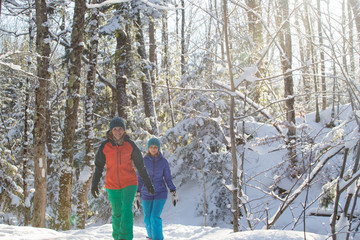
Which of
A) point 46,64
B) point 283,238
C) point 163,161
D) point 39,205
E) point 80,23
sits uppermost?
point 80,23

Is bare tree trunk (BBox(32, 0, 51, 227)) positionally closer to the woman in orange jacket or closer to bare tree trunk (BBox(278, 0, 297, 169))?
the woman in orange jacket

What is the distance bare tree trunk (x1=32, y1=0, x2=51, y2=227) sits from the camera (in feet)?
23.2

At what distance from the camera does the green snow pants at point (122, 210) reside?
4246 mm

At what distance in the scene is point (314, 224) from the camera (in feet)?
27.0

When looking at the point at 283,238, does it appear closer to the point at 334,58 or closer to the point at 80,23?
the point at 334,58

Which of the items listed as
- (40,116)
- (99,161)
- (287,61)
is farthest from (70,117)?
(287,61)

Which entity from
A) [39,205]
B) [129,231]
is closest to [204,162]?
[39,205]

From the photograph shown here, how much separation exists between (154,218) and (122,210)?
673 millimetres

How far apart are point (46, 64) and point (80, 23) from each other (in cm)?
128

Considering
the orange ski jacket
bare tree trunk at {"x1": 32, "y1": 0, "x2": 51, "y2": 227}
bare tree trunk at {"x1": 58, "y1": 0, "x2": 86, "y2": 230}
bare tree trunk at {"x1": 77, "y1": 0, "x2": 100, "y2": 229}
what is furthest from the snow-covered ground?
bare tree trunk at {"x1": 77, "y1": 0, "x2": 100, "y2": 229}

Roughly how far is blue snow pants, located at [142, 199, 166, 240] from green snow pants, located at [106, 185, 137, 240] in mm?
519

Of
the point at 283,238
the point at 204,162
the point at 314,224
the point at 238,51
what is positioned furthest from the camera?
the point at 204,162

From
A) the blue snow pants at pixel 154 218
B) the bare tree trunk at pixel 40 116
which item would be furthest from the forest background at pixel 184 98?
the blue snow pants at pixel 154 218

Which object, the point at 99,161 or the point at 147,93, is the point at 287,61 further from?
the point at 147,93
